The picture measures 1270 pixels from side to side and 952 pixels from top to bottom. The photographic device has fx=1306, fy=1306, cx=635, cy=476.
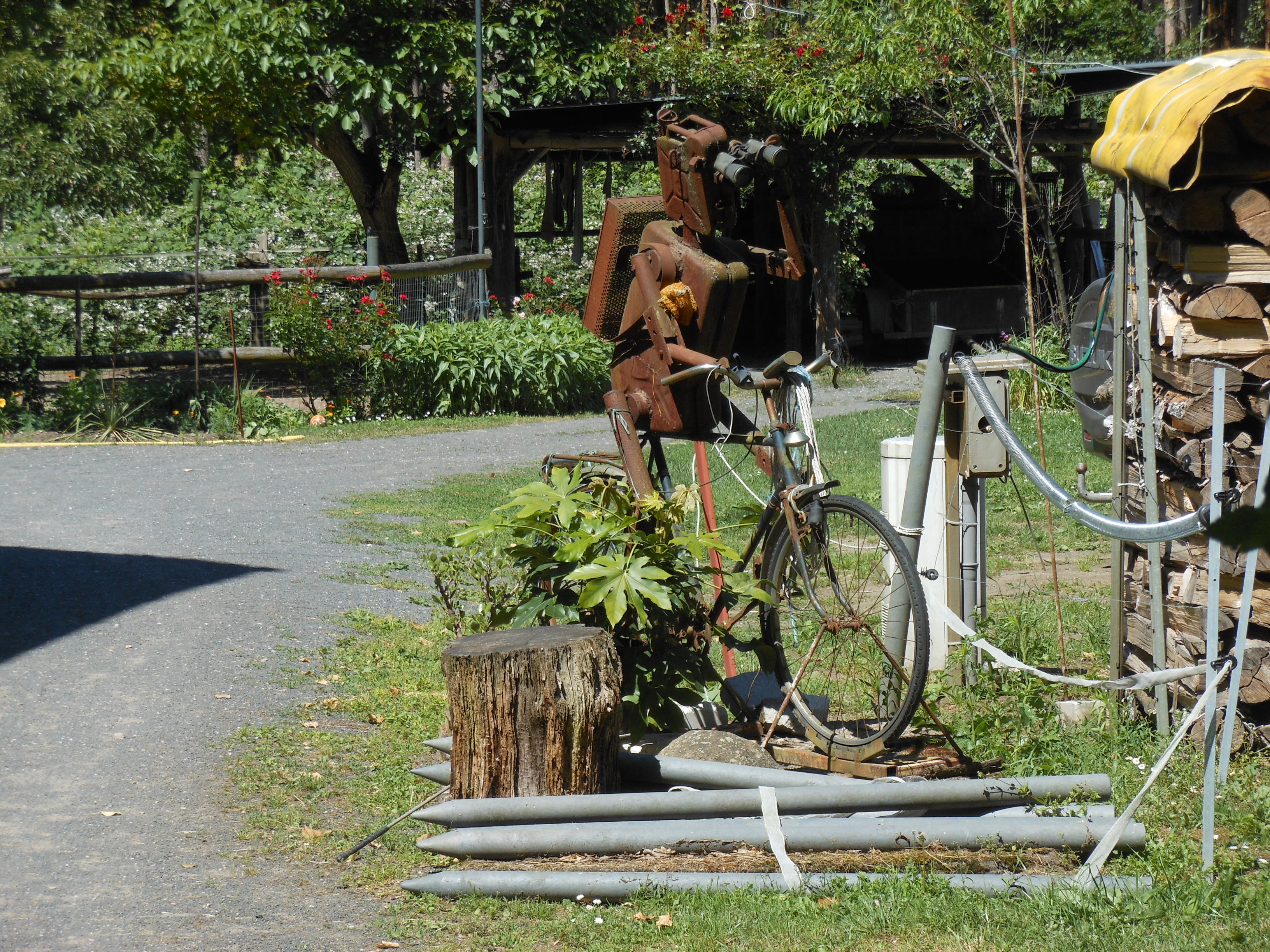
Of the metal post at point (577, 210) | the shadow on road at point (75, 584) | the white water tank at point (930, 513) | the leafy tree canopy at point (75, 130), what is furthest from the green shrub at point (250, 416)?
the white water tank at point (930, 513)

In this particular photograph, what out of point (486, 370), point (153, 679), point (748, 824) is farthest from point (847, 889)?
point (486, 370)

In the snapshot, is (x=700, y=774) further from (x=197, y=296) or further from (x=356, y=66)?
(x=356, y=66)

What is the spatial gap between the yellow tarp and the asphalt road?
10.4 feet

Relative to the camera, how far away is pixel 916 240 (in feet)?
75.8

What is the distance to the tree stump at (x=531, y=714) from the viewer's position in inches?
150

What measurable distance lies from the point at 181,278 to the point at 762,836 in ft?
40.4

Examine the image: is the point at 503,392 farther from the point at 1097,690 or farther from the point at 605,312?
the point at 1097,690

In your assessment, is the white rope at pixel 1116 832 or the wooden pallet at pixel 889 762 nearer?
the white rope at pixel 1116 832

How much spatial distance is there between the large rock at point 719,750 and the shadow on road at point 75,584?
10.4 feet

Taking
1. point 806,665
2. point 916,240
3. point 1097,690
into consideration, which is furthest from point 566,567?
point 916,240

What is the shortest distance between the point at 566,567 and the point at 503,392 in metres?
10.2

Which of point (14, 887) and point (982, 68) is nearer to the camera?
point (14, 887)

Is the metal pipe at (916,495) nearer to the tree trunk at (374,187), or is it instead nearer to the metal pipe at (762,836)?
the metal pipe at (762,836)

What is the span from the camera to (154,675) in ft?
18.0
